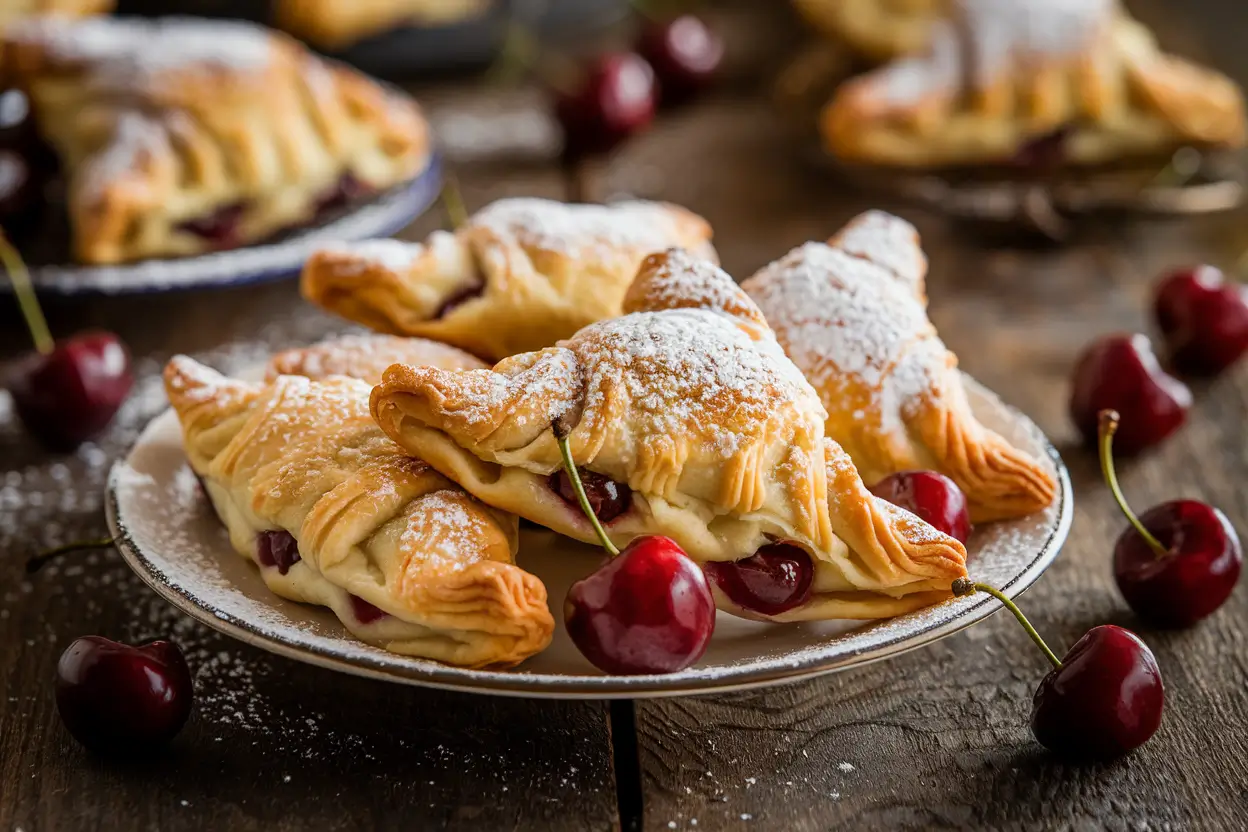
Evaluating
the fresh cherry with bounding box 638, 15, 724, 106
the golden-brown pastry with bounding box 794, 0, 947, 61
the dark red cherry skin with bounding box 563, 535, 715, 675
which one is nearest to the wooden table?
the dark red cherry skin with bounding box 563, 535, 715, 675

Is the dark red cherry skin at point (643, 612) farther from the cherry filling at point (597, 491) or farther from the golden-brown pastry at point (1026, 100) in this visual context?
the golden-brown pastry at point (1026, 100)

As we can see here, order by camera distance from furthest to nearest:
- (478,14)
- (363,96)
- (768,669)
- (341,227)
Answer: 1. (478,14)
2. (363,96)
3. (341,227)
4. (768,669)

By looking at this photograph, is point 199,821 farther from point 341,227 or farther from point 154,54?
point 154,54

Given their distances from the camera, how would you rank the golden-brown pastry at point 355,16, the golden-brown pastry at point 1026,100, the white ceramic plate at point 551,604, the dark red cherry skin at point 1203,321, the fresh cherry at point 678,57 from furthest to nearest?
the fresh cherry at point 678,57
the golden-brown pastry at point 355,16
the golden-brown pastry at point 1026,100
the dark red cherry skin at point 1203,321
the white ceramic plate at point 551,604

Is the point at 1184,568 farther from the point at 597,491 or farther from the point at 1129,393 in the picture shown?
the point at 597,491

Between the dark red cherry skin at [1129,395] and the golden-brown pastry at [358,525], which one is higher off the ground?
the golden-brown pastry at [358,525]

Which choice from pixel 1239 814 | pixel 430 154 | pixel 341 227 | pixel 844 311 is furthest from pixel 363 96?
pixel 1239 814

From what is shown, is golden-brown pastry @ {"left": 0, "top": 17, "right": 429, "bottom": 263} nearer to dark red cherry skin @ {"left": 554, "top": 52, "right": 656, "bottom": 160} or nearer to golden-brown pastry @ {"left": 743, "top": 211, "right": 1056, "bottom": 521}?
dark red cherry skin @ {"left": 554, "top": 52, "right": 656, "bottom": 160}

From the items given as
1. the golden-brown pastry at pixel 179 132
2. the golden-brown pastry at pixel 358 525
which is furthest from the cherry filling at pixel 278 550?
the golden-brown pastry at pixel 179 132

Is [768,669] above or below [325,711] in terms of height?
above
